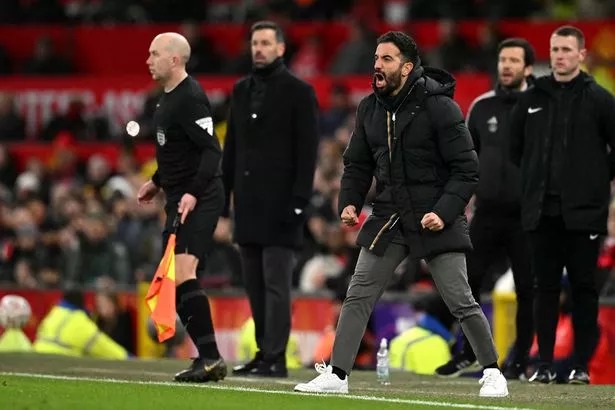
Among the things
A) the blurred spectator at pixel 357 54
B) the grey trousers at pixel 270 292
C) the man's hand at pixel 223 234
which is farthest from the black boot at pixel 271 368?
the blurred spectator at pixel 357 54

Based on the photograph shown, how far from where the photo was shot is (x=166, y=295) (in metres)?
11.5

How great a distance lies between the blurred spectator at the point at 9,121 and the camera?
25156mm

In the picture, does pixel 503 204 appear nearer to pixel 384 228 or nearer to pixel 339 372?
pixel 384 228

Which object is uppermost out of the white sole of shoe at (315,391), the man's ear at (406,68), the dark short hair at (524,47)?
the dark short hair at (524,47)

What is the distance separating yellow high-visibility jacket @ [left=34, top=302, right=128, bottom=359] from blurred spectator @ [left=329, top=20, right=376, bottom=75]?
20.4 ft

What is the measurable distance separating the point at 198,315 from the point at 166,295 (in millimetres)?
256

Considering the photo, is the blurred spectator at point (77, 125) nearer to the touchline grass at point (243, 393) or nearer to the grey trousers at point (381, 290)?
the touchline grass at point (243, 393)

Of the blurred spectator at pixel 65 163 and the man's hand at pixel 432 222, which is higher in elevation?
the blurred spectator at pixel 65 163

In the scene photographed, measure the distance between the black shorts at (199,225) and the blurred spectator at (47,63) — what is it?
46.5ft

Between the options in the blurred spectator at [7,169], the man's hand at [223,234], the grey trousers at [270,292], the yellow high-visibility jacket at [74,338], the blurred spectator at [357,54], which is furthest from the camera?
the blurred spectator at [7,169]

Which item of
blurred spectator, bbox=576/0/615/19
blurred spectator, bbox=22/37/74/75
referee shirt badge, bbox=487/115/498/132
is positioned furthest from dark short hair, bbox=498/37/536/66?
blurred spectator, bbox=22/37/74/75

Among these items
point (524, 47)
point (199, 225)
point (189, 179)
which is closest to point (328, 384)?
point (199, 225)

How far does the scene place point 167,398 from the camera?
10133 mm

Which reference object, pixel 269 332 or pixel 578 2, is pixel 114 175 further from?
pixel 269 332
